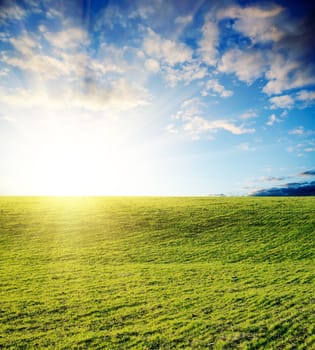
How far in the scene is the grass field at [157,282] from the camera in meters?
12.2

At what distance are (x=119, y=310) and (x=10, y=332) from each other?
5840 millimetres

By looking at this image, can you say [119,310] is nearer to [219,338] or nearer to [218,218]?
[219,338]

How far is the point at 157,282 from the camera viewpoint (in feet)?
64.1

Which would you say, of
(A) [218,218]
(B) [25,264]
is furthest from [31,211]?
(A) [218,218]

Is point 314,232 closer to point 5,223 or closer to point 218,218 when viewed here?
point 218,218

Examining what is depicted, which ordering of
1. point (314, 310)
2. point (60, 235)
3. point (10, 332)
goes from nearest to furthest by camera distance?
point (10, 332) < point (314, 310) < point (60, 235)

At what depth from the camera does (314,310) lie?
14266mm

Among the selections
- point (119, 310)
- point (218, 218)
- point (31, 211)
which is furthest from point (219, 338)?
point (31, 211)

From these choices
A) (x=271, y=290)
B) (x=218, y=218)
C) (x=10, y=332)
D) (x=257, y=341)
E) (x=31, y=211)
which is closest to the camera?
(x=257, y=341)

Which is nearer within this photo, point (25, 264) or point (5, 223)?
point (25, 264)

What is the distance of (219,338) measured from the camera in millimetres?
11820

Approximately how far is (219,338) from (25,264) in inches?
774

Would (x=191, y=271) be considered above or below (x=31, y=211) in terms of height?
below

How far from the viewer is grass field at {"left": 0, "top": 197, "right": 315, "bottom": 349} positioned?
1221 cm
